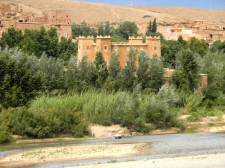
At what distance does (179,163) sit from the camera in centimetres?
2484

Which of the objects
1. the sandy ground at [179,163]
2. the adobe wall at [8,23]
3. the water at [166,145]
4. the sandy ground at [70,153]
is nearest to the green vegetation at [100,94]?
the water at [166,145]

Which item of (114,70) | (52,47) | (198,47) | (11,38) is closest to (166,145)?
(114,70)

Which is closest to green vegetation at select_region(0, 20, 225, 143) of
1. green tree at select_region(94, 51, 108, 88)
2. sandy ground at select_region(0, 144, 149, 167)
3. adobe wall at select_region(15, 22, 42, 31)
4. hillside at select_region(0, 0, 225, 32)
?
green tree at select_region(94, 51, 108, 88)

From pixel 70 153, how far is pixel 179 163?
5.52m

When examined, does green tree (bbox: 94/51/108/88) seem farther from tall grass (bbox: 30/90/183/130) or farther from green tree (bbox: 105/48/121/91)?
tall grass (bbox: 30/90/183/130)

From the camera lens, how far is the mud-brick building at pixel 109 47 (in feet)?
150

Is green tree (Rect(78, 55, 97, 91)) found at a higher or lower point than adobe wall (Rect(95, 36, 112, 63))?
lower

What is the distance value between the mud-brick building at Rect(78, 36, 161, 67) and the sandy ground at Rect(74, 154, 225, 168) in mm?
19933

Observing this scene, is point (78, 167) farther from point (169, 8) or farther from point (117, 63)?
point (169, 8)

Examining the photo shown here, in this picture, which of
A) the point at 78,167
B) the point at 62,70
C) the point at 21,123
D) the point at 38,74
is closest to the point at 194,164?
the point at 78,167

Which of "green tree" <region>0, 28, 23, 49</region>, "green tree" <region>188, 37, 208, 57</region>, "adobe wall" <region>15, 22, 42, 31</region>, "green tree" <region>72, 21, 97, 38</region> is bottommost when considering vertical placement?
"green tree" <region>72, 21, 97, 38</region>

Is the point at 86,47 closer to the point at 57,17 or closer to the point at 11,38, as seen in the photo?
the point at 11,38

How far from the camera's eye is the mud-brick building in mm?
45594

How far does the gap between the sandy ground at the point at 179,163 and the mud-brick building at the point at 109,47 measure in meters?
19.9
